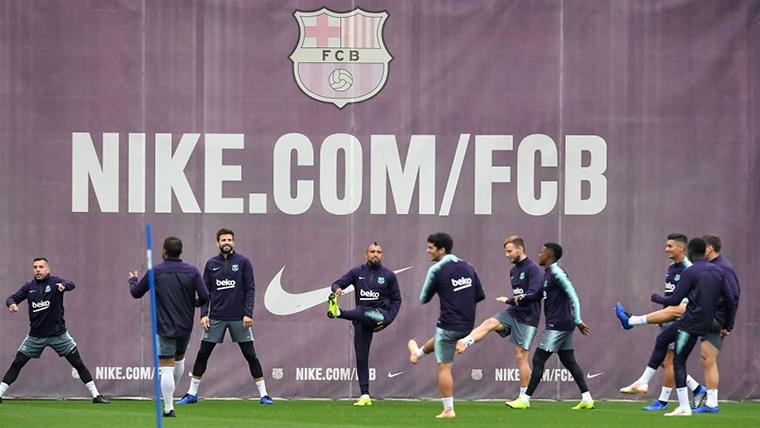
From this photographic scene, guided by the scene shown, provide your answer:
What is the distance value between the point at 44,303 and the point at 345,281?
3684mm

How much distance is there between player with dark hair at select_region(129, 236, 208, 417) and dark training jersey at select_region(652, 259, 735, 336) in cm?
525

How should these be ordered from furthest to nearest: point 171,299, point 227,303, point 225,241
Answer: point 227,303 → point 225,241 → point 171,299

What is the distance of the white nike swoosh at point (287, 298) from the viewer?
19.3 m

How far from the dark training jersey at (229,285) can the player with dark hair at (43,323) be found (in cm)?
171

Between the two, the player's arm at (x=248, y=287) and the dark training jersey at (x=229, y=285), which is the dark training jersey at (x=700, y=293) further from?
the dark training jersey at (x=229, y=285)

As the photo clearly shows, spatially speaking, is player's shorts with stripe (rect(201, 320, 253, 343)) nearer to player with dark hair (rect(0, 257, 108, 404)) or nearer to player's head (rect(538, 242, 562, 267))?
player with dark hair (rect(0, 257, 108, 404))

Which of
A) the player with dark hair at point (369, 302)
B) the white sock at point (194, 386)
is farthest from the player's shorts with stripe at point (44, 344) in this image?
the player with dark hair at point (369, 302)

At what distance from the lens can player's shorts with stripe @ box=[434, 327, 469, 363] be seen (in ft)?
52.5

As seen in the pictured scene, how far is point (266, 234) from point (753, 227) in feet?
20.9

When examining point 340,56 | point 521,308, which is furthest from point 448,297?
point 340,56

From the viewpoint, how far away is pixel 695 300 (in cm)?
1625

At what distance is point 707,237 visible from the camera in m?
16.8

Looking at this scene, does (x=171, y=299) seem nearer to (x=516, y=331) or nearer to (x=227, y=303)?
(x=227, y=303)

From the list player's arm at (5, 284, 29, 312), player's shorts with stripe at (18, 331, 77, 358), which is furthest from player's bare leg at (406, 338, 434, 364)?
player's arm at (5, 284, 29, 312)
